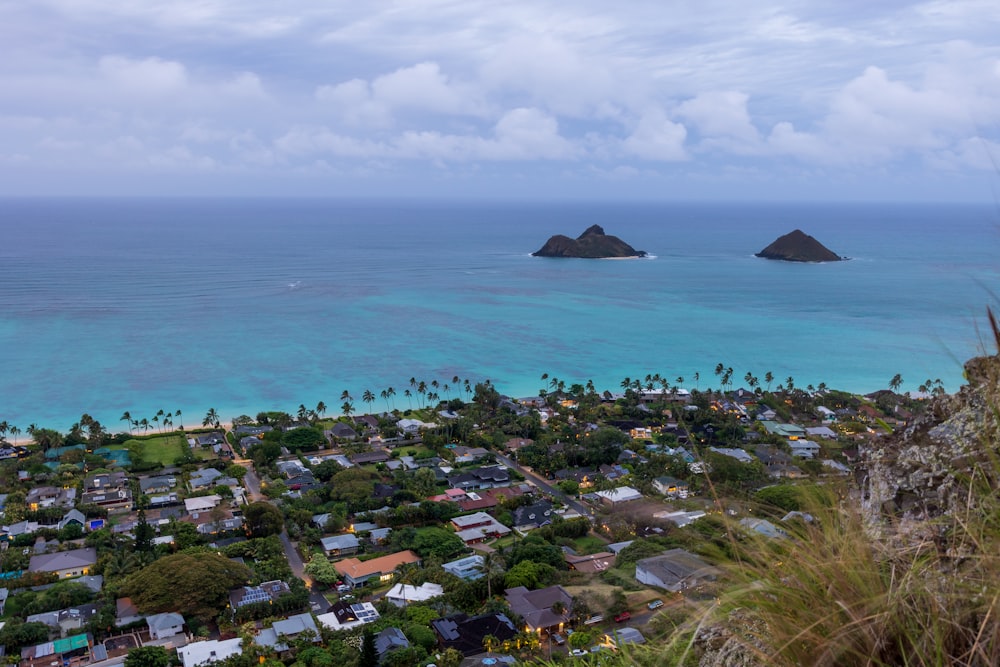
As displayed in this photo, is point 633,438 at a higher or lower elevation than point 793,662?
lower

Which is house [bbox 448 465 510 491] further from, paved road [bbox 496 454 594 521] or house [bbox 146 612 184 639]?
house [bbox 146 612 184 639]

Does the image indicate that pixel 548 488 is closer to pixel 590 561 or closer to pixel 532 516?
pixel 532 516

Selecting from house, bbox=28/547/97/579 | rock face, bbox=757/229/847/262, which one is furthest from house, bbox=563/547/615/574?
rock face, bbox=757/229/847/262

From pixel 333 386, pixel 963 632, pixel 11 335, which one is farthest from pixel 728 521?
pixel 11 335

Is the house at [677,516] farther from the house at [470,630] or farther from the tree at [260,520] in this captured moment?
the tree at [260,520]

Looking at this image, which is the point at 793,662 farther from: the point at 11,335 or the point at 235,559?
the point at 11,335

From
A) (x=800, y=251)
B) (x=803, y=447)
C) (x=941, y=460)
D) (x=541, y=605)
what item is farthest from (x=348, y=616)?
(x=800, y=251)
